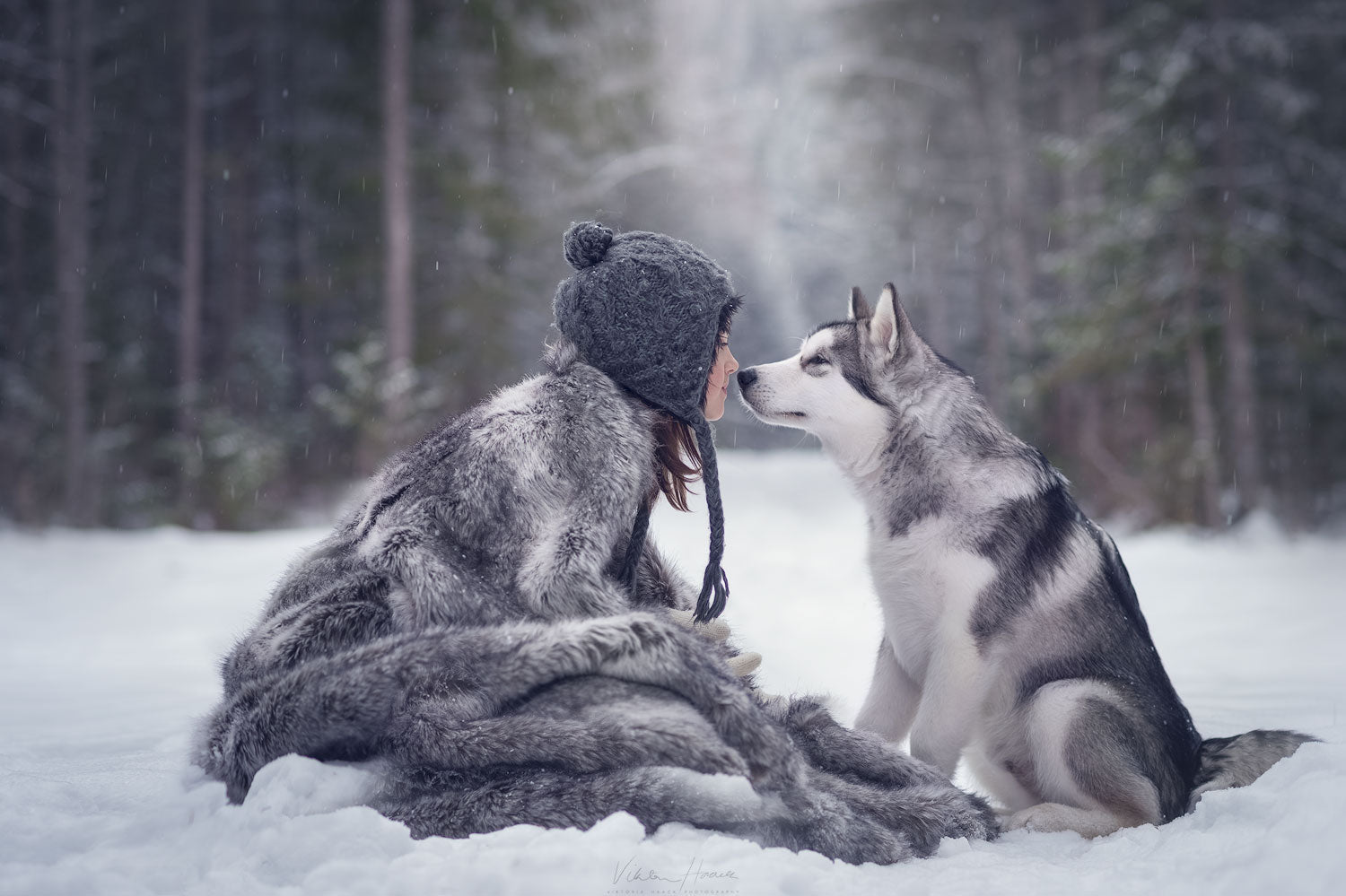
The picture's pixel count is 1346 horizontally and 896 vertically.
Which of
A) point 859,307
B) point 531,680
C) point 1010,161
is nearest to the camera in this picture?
point 531,680

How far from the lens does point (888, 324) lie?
3584 mm

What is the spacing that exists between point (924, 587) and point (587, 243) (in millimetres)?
1696

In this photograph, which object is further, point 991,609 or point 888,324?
point 888,324

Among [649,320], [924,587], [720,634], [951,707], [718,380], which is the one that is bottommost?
[951,707]

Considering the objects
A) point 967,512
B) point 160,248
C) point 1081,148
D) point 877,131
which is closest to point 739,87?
point 877,131

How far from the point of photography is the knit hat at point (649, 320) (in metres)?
2.77

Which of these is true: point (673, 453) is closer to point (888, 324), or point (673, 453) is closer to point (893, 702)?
point (888, 324)

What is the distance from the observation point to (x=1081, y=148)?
11094mm

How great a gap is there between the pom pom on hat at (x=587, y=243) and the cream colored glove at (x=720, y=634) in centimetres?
115

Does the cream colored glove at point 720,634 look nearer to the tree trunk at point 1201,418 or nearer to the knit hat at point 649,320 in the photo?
the knit hat at point 649,320

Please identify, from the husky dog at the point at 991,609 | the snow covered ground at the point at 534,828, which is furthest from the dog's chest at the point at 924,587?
the snow covered ground at the point at 534,828

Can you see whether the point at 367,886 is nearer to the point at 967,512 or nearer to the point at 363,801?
the point at 363,801

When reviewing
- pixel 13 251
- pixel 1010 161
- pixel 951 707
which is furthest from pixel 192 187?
pixel 951 707

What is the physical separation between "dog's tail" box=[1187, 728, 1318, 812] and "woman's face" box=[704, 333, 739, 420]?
77.3 inches
